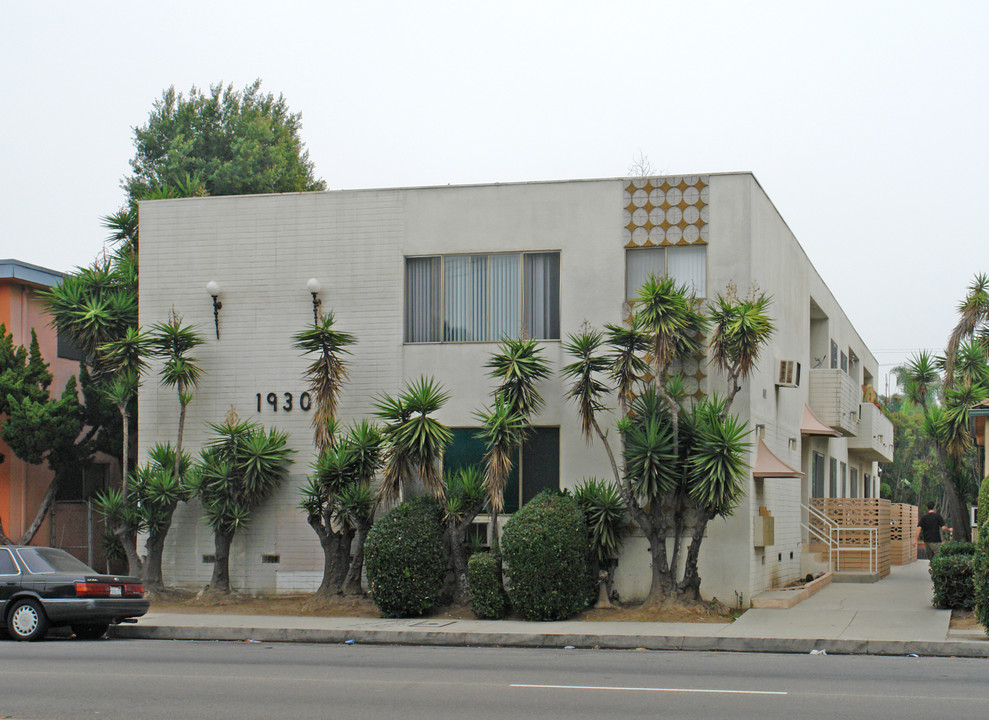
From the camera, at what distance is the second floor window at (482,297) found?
20.9m

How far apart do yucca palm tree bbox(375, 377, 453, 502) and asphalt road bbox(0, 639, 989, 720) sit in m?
3.74

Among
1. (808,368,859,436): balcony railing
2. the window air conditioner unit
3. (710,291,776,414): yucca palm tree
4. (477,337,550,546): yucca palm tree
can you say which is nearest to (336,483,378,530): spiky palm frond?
(477,337,550,546): yucca palm tree

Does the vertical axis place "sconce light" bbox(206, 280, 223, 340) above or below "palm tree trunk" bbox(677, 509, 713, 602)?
above

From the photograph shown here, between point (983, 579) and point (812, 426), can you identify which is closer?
point (983, 579)

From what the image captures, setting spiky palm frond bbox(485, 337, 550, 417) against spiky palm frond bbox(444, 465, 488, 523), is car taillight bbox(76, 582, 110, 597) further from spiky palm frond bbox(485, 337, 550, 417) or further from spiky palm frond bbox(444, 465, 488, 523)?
spiky palm frond bbox(485, 337, 550, 417)

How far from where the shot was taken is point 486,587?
18359 mm

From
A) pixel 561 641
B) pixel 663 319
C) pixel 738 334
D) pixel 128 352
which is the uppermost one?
pixel 663 319

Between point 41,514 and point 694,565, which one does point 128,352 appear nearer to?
point 41,514

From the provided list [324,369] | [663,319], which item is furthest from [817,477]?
[324,369]

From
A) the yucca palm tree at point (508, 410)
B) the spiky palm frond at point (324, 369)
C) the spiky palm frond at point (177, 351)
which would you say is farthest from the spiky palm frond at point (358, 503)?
the spiky palm frond at point (177, 351)

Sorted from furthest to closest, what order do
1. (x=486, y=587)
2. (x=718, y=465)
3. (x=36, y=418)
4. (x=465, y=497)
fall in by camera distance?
(x=36, y=418) → (x=465, y=497) → (x=486, y=587) → (x=718, y=465)

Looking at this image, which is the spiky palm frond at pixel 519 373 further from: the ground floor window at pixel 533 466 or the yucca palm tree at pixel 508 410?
the ground floor window at pixel 533 466

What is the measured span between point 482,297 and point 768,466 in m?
6.07

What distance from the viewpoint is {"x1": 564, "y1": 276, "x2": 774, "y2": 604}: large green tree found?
17922 millimetres
